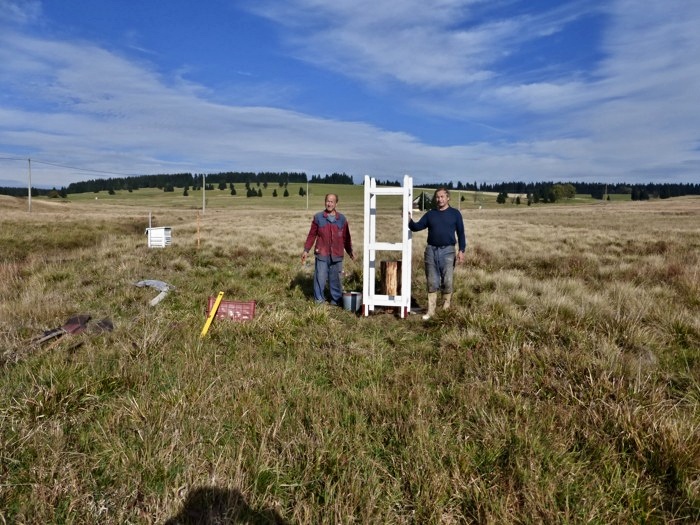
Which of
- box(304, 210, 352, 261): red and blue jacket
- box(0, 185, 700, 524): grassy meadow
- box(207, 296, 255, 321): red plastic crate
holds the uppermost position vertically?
box(304, 210, 352, 261): red and blue jacket

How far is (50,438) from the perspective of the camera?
2936mm

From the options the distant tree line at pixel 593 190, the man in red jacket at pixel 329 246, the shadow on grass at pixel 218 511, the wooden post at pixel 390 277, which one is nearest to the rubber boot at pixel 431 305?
the wooden post at pixel 390 277

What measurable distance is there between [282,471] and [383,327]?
162 inches

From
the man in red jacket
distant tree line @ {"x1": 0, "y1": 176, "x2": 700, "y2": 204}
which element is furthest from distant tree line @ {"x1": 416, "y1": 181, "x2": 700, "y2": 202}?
the man in red jacket

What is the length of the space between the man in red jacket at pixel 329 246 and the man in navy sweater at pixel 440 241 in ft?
4.79

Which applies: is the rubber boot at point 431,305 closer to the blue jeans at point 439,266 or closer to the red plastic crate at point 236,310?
the blue jeans at point 439,266

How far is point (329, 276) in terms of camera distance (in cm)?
812

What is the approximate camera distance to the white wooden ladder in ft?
23.2

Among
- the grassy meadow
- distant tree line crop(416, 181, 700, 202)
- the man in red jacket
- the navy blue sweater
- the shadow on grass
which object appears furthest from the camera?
distant tree line crop(416, 181, 700, 202)

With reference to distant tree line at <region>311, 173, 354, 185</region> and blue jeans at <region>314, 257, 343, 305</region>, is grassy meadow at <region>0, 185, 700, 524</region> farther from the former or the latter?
distant tree line at <region>311, 173, 354, 185</region>

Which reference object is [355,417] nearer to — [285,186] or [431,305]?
[431,305]

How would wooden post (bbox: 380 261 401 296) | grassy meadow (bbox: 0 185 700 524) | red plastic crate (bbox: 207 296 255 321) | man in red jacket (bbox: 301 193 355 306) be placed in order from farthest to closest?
man in red jacket (bbox: 301 193 355 306)
wooden post (bbox: 380 261 401 296)
red plastic crate (bbox: 207 296 255 321)
grassy meadow (bbox: 0 185 700 524)

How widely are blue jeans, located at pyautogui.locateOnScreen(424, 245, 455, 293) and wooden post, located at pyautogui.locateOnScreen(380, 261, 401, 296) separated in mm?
624

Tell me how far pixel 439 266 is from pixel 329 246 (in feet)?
6.77
